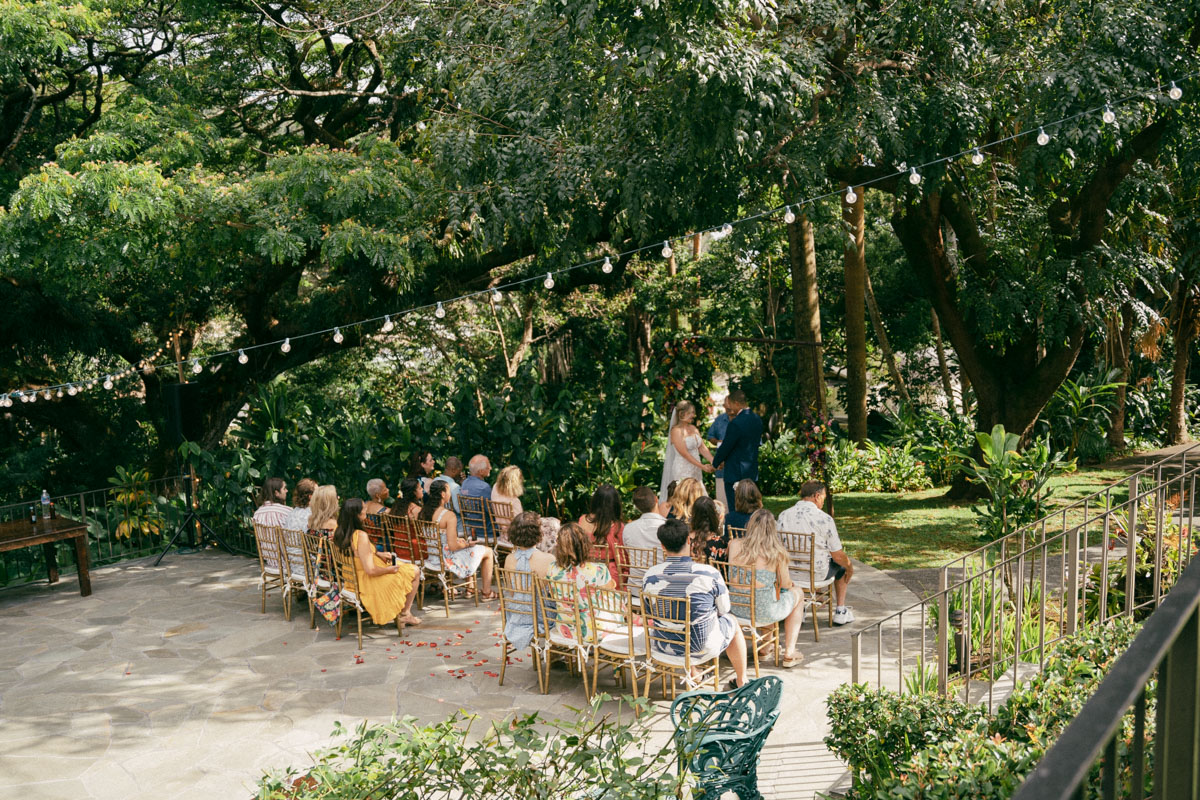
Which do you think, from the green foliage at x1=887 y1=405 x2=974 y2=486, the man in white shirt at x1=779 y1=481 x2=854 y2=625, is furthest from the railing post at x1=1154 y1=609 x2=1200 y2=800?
the green foliage at x1=887 y1=405 x2=974 y2=486

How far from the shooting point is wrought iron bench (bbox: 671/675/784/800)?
14.2 ft

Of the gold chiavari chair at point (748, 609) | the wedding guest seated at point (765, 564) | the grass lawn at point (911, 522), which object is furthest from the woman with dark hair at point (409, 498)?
the grass lawn at point (911, 522)

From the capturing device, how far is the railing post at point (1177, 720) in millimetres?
1328

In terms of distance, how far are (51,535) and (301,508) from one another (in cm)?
279

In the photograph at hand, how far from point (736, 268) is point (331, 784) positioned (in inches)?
568

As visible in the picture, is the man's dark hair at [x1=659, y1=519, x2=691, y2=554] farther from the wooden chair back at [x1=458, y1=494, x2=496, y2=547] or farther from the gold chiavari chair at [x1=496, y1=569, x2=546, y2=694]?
the wooden chair back at [x1=458, y1=494, x2=496, y2=547]

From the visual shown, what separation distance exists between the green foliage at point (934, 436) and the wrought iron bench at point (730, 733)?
10.4 metres

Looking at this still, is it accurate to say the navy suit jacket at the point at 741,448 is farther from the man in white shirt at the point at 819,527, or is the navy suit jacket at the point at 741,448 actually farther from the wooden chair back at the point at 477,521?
the wooden chair back at the point at 477,521

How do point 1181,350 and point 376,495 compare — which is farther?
point 1181,350

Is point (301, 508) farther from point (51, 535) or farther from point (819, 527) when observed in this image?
point (819, 527)

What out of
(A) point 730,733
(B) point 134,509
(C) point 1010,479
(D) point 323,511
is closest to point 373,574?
(D) point 323,511

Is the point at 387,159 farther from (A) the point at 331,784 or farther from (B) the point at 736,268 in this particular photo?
(A) the point at 331,784

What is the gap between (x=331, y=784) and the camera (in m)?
3.58

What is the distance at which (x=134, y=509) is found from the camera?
1247cm
